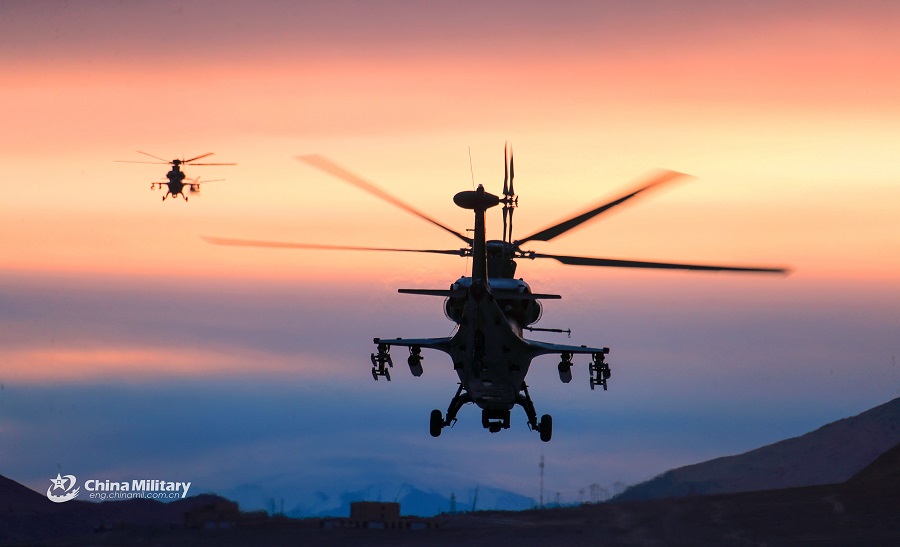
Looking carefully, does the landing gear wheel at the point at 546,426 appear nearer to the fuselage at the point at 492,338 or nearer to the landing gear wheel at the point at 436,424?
the fuselage at the point at 492,338

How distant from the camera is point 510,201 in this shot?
328 ft

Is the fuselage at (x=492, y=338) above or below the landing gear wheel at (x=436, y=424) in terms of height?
above

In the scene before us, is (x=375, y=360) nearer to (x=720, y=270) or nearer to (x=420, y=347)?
(x=420, y=347)

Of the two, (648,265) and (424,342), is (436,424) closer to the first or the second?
(424,342)

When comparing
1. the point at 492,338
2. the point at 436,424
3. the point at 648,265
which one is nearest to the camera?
the point at 648,265

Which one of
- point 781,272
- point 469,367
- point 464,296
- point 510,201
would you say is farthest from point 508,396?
point 781,272

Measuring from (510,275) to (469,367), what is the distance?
24.2 feet

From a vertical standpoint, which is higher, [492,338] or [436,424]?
[492,338]

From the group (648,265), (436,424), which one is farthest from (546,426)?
(648,265)

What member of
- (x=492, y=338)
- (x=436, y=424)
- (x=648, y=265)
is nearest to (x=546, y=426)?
(x=436, y=424)

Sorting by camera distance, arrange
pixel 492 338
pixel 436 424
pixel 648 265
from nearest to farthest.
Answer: pixel 648 265 → pixel 492 338 → pixel 436 424

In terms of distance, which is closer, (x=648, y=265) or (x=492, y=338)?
(x=648, y=265)

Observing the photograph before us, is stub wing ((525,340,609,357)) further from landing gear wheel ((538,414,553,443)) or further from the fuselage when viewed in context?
landing gear wheel ((538,414,553,443))

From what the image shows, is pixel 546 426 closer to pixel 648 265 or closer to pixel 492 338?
pixel 492 338
